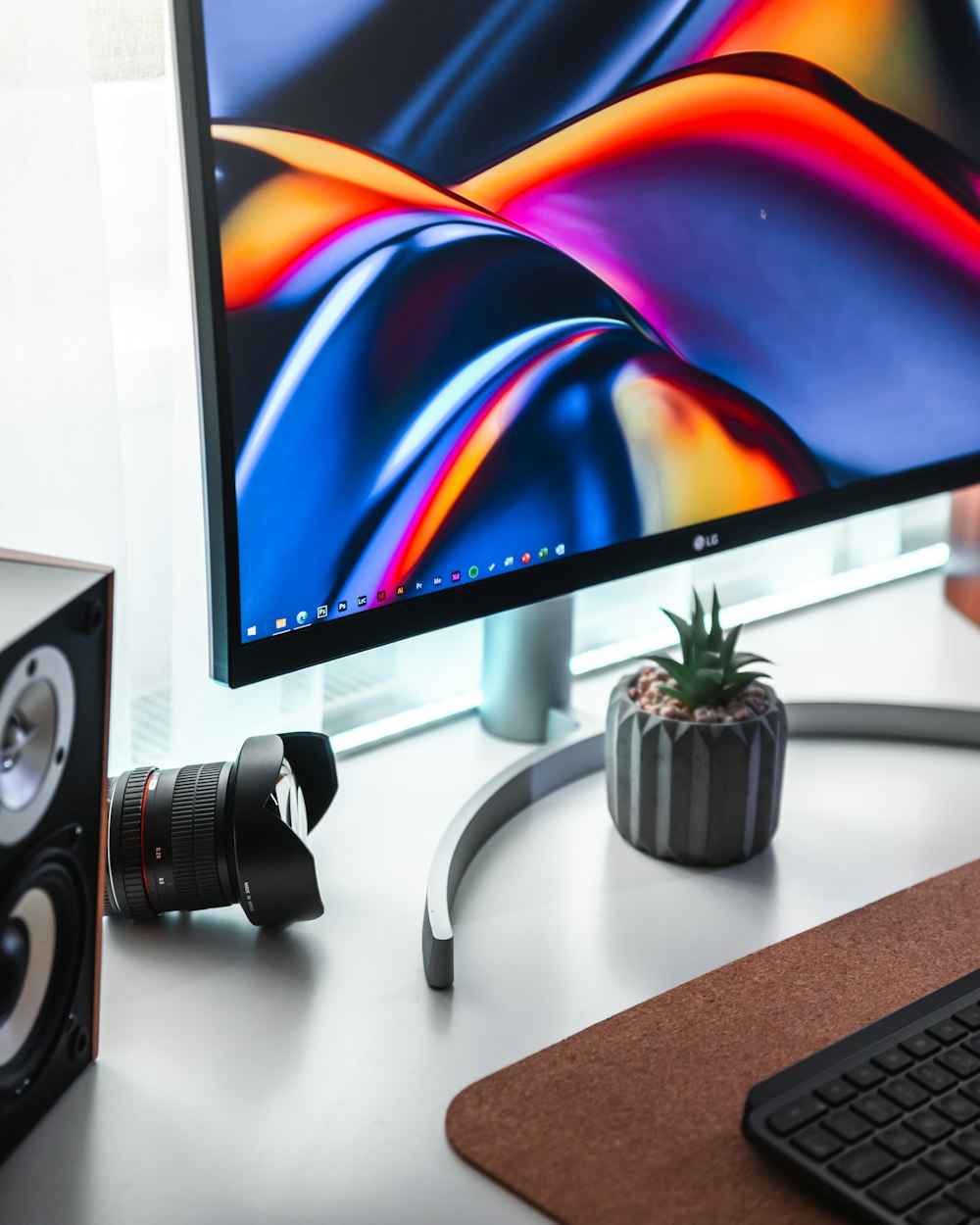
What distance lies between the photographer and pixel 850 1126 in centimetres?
49

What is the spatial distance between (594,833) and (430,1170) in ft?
0.93

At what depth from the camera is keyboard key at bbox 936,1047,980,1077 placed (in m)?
0.52

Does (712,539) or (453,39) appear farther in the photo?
(712,539)

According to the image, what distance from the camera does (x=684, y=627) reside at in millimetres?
737

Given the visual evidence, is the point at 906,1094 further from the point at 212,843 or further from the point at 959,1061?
the point at 212,843

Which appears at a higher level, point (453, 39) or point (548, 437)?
point (453, 39)

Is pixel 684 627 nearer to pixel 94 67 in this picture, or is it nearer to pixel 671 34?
pixel 671 34

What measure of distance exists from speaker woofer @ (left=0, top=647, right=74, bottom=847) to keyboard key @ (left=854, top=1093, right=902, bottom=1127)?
316 millimetres

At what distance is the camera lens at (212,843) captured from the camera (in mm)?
639

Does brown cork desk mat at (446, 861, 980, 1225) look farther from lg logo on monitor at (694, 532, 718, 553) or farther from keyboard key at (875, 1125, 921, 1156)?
lg logo on monitor at (694, 532, 718, 553)

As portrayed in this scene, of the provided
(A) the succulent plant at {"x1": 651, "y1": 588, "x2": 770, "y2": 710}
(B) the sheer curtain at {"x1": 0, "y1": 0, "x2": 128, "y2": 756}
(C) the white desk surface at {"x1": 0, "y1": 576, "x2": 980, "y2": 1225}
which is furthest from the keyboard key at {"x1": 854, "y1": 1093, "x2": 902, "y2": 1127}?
(B) the sheer curtain at {"x1": 0, "y1": 0, "x2": 128, "y2": 756}

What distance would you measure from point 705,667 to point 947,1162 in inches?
11.9

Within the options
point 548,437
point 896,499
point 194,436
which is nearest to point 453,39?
point 548,437

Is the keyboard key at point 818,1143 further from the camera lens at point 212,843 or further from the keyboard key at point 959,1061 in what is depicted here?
the camera lens at point 212,843
